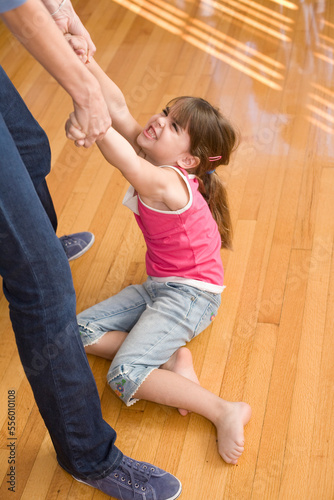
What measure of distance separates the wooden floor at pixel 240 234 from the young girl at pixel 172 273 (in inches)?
2.2

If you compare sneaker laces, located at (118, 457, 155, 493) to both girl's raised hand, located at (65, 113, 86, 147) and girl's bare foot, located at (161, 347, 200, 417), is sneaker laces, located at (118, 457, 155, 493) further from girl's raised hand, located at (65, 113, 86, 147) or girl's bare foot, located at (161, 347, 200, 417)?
girl's raised hand, located at (65, 113, 86, 147)

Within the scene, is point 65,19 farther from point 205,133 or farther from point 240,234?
point 240,234

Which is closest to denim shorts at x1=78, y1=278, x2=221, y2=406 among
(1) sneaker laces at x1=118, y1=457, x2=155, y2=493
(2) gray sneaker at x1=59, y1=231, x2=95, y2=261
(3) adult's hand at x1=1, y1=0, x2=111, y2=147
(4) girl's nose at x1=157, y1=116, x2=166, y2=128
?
(1) sneaker laces at x1=118, y1=457, x2=155, y2=493

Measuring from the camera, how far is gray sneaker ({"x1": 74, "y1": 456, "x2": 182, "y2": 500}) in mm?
1336

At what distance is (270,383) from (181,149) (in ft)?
1.96

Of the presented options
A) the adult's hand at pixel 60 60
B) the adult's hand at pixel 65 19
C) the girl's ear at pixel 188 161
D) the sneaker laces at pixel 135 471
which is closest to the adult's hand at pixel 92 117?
the adult's hand at pixel 60 60

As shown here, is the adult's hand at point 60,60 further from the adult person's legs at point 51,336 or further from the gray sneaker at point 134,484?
the gray sneaker at point 134,484

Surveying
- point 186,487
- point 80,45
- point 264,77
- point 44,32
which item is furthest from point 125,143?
point 264,77

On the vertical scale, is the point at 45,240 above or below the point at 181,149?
above

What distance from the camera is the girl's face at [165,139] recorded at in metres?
1.54

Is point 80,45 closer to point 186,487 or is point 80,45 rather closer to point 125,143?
point 125,143

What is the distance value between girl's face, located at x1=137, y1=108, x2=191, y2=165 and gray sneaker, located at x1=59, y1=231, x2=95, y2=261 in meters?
0.49

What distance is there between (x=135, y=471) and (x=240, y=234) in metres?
0.82

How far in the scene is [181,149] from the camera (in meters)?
1.56
